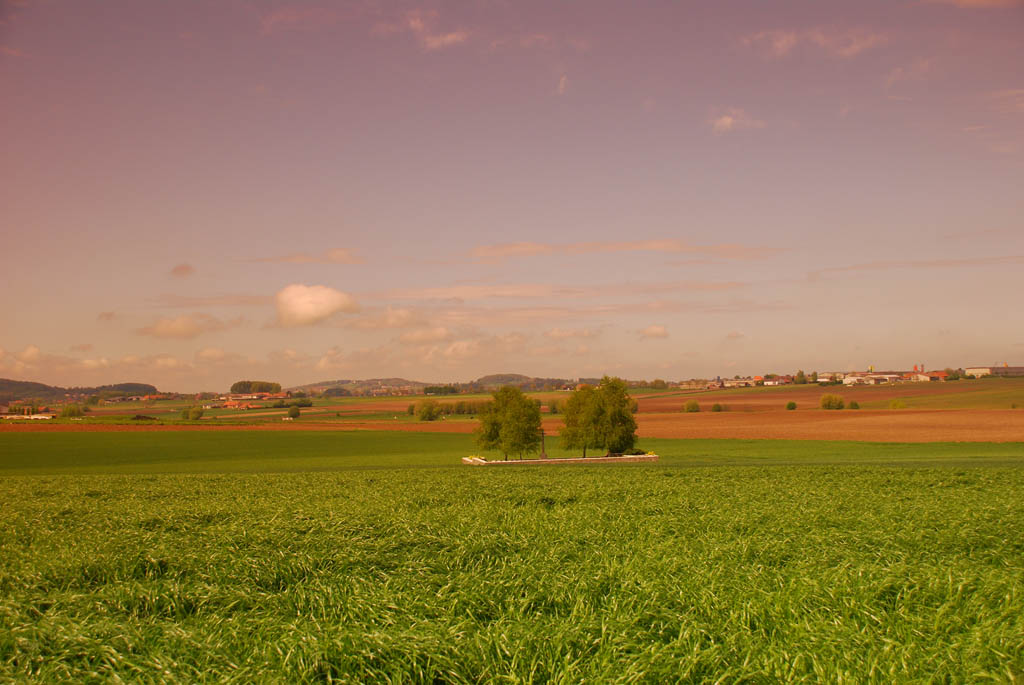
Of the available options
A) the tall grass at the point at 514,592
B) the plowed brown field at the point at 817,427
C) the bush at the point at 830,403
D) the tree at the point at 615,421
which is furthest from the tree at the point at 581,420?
the bush at the point at 830,403

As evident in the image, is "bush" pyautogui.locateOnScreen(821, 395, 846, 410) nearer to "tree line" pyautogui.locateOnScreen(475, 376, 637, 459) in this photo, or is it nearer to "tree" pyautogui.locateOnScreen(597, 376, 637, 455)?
"tree line" pyautogui.locateOnScreen(475, 376, 637, 459)

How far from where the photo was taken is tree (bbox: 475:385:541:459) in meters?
56.7

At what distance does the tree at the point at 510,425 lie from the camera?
56.7 m

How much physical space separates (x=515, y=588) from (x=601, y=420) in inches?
1984

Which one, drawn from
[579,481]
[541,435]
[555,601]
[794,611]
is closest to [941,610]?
[794,611]

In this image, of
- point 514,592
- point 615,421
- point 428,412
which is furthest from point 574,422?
point 428,412

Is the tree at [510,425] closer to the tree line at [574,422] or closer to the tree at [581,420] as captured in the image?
the tree line at [574,422]

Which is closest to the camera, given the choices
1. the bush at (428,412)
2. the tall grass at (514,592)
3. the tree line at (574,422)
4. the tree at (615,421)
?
the tall grass at (514,592)

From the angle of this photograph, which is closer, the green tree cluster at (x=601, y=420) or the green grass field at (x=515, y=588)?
the green grass field at (x=515, y=588)

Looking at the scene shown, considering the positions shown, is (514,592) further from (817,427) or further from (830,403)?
(830,403)

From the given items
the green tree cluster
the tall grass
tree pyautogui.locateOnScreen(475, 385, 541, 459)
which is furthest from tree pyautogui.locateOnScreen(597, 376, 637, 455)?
the tall grass

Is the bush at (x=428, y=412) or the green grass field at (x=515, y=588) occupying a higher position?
the green grass field at (x=515, y=588)

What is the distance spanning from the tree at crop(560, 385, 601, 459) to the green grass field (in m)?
40.2

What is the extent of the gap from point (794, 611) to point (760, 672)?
1.68 meters
